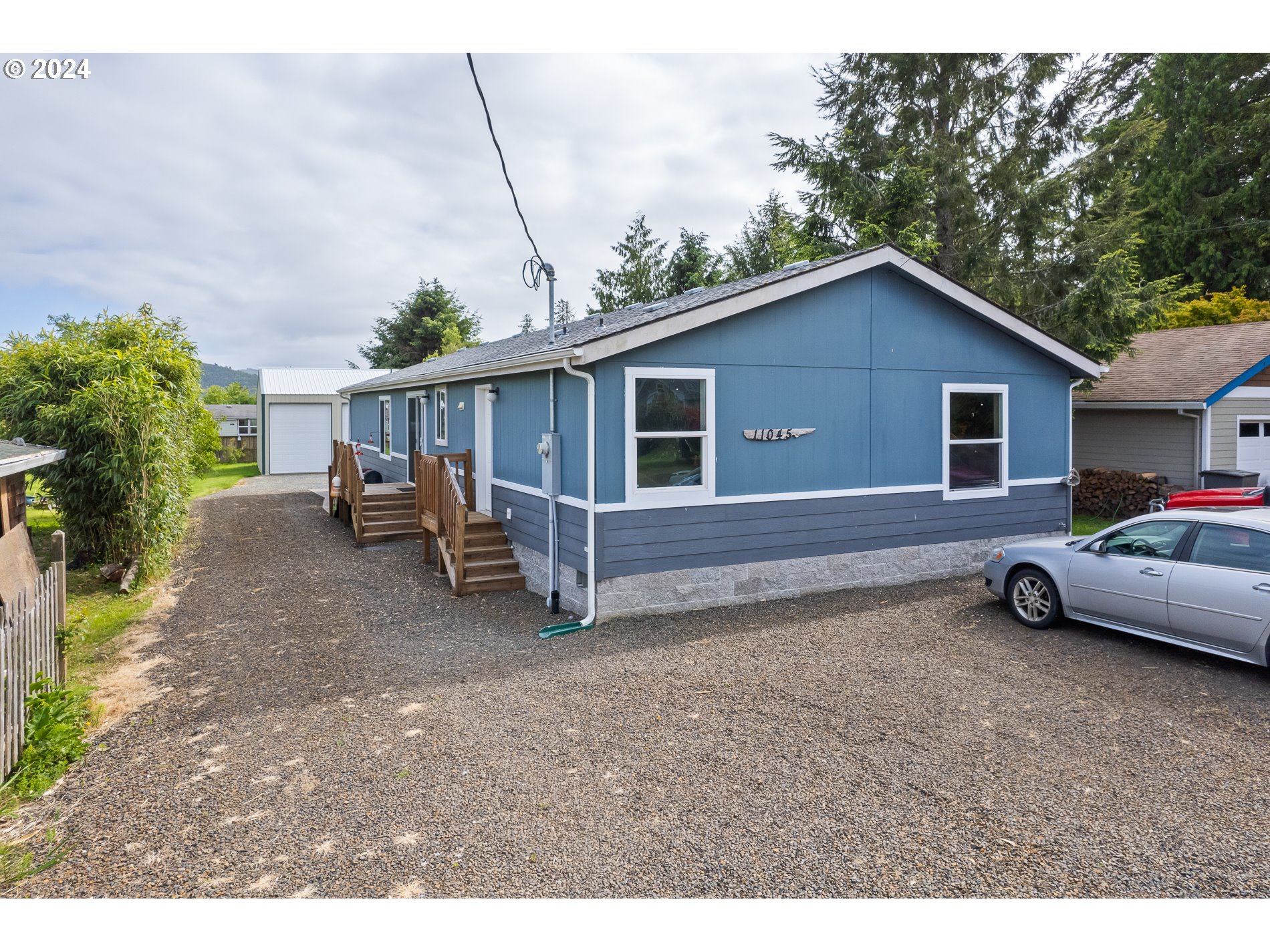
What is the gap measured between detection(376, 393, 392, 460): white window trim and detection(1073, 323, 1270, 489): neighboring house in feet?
50.2

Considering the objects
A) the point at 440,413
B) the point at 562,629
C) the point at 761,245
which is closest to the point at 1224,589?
the point at 562,629

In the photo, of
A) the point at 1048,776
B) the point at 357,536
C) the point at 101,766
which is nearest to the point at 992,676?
the point at 1048,776

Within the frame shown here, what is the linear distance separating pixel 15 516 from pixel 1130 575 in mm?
10717

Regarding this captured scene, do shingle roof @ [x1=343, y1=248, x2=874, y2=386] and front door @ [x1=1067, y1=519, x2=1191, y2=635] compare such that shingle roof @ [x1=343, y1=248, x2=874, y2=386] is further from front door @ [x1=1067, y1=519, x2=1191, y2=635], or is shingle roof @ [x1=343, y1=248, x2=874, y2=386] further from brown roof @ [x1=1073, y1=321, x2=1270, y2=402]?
brown roof @ [x1=1073, y1=321, x2=1270, y2=402]

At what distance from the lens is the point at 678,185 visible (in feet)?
48.7

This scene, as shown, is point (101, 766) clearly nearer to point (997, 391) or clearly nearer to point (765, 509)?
point (765, 509)

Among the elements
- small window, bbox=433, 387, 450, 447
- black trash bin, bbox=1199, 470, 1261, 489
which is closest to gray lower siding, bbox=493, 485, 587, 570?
small window, bbox=433, 387, 450, 447

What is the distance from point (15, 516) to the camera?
23.9 feet

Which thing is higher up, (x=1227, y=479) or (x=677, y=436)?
(x=677, y=436)

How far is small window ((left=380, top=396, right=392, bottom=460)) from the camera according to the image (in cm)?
1706

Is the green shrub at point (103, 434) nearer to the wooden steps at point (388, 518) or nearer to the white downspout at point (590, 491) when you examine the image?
the wooden steps at point (388, 518)

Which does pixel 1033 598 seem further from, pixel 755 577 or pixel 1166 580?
pixel 755 577

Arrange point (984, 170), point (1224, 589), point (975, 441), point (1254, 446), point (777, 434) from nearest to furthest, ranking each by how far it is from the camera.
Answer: point (1224, 589), point (777, 434), point (975, 441), point (1254, 446), point (984, 170)

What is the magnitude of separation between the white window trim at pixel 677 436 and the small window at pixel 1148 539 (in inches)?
151
